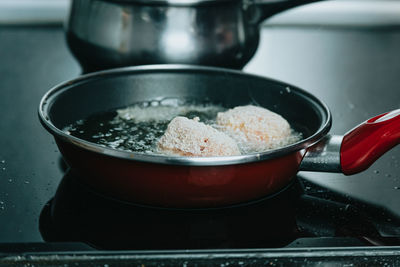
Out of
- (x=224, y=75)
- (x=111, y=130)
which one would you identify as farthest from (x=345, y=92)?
(x=111, y=130)

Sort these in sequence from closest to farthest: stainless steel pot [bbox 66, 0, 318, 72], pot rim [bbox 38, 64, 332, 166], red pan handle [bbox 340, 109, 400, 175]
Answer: pot rim [bbox 38, 64, 332, 166] < red pan handle [bbox 340, 109, 400, 175] < stainless steel pot [bbox 66, 0, 318, 72]

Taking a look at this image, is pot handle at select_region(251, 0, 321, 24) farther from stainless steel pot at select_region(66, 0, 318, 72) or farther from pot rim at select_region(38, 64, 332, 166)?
pot rim at select_region(38, 64, 332, 166)

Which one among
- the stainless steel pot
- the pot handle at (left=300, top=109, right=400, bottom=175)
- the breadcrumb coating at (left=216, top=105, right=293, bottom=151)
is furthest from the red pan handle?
the stainless steel pot

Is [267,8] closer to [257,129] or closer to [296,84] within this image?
[296,84]

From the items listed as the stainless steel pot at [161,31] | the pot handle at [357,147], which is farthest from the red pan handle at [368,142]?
the stainless steel pot at [161,31]

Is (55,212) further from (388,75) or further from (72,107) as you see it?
(388,75)

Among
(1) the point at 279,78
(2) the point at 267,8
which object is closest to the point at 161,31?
(2) the point at 267,8

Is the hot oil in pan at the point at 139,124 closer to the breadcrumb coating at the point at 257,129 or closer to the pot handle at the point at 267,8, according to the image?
the breadcrumb coating at the point at 257,129

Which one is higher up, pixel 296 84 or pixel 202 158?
pixel 202 158
